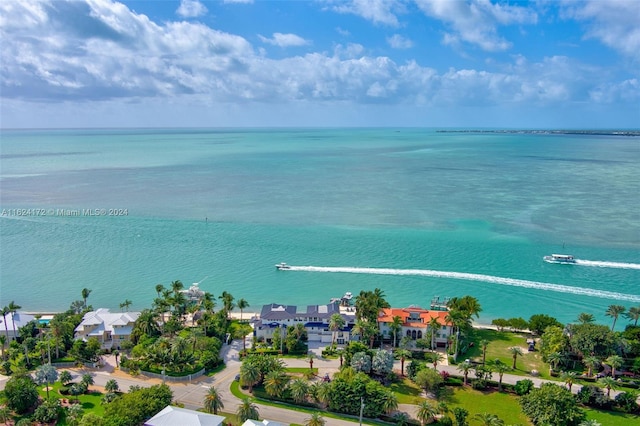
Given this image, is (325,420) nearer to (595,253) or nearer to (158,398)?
(158,398)

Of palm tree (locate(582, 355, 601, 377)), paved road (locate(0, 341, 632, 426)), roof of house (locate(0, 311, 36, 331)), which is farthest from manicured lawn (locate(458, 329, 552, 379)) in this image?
roof of house (locate(0, 311, 36, 331))

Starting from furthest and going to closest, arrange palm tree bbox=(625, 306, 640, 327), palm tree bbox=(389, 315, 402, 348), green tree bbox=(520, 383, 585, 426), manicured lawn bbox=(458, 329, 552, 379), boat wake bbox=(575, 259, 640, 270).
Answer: boat wake bbox=(575, 259, 640, 270)
palm tree bbox=(625, 306, 640, 327)
palm tree bbox=(389, 315, 402, 348)
manicured lawn bbox=(458, 329, 552, 379)
green tree bbox=(520, 383, 585, 426)

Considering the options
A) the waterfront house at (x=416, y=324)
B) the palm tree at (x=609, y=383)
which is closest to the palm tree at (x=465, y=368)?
the waterfront house at (x=416, y=324)

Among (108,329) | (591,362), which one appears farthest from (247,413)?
(591,362)

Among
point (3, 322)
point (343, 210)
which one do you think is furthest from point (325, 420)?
point (343, 210)

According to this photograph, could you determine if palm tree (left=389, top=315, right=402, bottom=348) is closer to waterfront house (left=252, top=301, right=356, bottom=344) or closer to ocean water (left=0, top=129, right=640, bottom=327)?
waterfront house (left=252, top=301, right=356, bottom=344)

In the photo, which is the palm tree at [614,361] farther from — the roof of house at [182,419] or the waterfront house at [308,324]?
the roof of house at [182,419]
